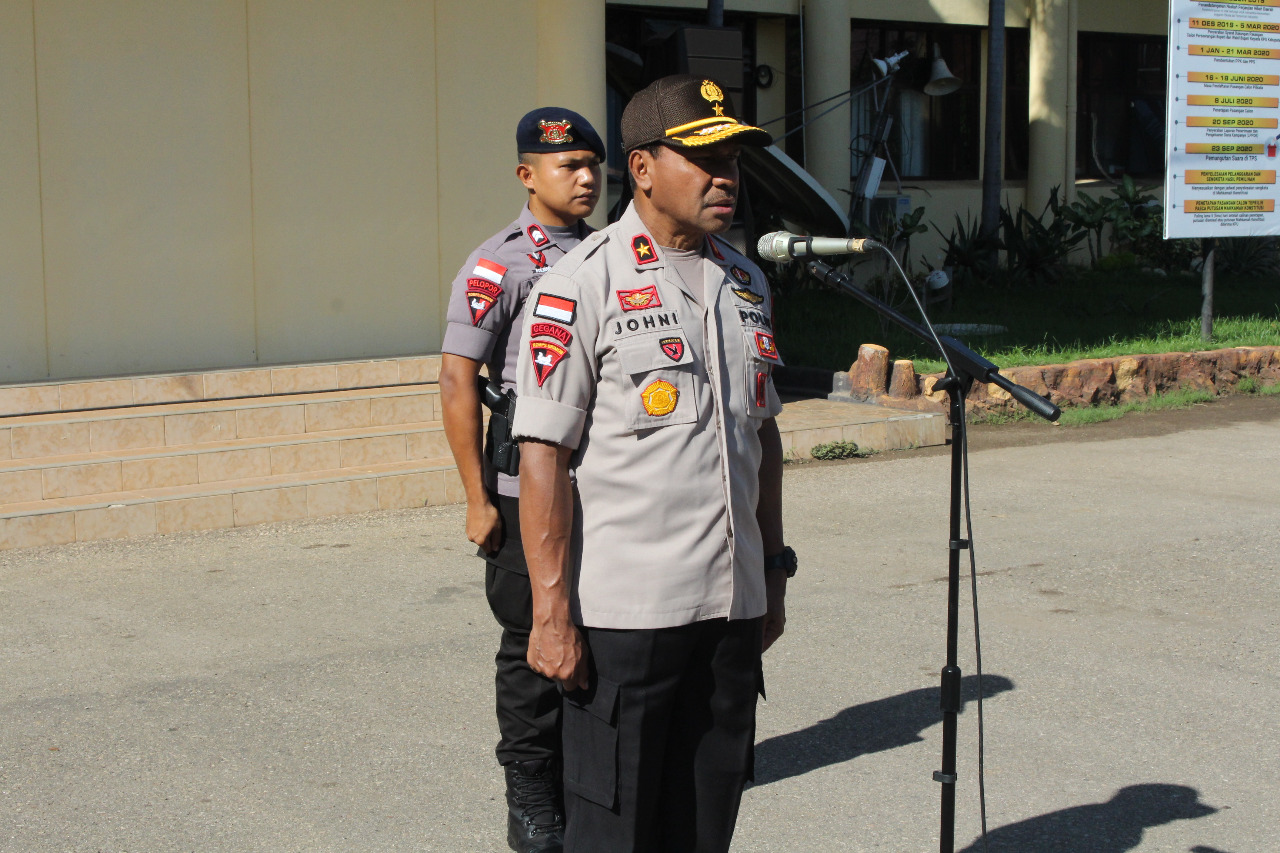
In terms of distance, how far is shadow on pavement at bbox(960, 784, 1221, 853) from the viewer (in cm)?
357

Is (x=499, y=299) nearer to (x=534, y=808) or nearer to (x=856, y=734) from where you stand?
(x=534, y=808)

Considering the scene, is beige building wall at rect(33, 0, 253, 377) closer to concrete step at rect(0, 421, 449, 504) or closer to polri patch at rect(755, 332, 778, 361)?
concrete step at rect(0, 421, 449, 504)

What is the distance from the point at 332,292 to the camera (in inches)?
350

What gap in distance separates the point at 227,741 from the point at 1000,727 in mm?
2472

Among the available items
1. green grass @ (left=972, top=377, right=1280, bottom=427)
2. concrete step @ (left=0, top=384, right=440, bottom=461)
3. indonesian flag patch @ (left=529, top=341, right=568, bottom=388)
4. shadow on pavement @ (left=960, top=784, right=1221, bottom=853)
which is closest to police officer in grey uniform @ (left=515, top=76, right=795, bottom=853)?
indonesian flag patch @ (left=529, top=341, right=568, bottom=388)

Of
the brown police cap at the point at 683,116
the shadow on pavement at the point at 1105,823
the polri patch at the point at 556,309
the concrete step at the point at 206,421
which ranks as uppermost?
the brown police cap at the point at 683,116

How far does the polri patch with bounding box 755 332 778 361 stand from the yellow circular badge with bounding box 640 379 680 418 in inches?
9.6

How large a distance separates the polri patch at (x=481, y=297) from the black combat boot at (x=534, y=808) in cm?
118

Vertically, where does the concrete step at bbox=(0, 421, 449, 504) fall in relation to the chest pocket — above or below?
below

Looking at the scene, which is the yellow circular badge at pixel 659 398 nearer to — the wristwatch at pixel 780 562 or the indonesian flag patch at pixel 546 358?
the indonesian flag patch at pixel 546 358

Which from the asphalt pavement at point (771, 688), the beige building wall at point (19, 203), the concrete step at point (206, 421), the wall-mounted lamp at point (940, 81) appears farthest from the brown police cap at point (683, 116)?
the wall-mounted lamp at point (940, 81)

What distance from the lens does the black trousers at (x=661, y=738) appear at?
252 centimetres

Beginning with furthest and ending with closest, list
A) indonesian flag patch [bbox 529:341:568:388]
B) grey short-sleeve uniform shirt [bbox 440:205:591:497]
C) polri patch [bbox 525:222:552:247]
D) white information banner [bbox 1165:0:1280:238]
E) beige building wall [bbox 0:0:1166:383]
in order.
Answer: white information banner [bbox 1165:0:1280:238]
beige building wall [bbox 0:0:1166:383]
polri patch [bbox 525:222:552:247]
grey short-sleeve uniform shirt [bbox 440:205:591:497]
indonesian flag patch [bbox 529:341:568:388]

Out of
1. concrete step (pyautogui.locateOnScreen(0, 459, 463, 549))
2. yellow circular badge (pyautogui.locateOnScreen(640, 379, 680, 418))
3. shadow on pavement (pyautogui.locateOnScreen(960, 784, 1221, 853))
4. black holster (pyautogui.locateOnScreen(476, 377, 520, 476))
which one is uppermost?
yellow circular badge (pyautogui.locateOnScreen(640, 379, 680, 418))
